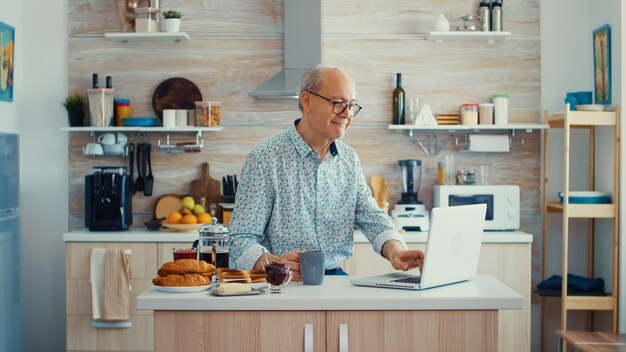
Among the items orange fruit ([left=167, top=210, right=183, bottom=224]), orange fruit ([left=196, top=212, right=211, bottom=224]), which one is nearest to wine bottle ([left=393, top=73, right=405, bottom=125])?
orange fruit ([left=196, top=212, right=211, bottom=224])

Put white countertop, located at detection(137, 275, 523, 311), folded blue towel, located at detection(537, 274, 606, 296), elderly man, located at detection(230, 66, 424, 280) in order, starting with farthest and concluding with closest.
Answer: folded blue towel, located at detection(537, 274, 606, 296)
elderly man, located at detection(230, 66, 424, 280)
white countertop, located at detection(137, 275, 523, 311)

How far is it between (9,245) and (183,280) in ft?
7.69

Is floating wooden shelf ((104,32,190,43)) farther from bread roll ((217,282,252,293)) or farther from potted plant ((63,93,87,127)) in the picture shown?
bread roll ((217,282,252,293))

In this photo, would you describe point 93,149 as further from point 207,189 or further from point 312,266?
point 312,266

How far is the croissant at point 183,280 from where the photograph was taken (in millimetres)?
2699

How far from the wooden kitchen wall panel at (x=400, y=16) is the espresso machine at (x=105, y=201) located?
1.59 metres

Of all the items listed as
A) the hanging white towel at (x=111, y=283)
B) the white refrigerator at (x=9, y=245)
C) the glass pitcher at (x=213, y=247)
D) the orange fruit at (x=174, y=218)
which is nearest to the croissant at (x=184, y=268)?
the glass pitcher at (x=213, y=247)

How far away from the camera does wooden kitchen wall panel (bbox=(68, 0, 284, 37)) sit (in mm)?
5594

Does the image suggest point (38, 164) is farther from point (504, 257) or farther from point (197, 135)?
point (504, 257)

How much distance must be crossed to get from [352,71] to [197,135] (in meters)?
1.05

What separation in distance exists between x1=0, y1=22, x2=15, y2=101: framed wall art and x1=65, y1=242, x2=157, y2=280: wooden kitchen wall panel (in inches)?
38.9

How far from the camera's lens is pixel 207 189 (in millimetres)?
5602

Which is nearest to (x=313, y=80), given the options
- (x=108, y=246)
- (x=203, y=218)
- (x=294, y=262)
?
(x=294, y=262)

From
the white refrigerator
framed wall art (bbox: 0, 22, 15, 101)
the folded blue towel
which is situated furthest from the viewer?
framed wall art (bbox: 0, 22, 15, 101)
